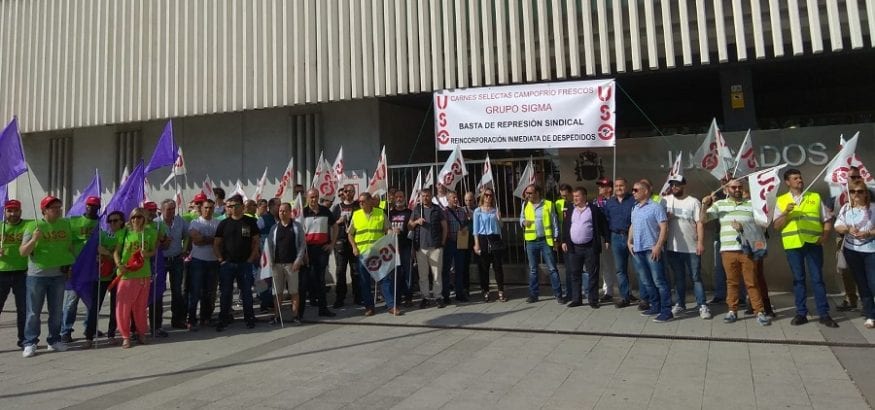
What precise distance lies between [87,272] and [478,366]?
5227 mm

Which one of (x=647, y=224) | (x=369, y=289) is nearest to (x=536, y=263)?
(x=647, y=224)

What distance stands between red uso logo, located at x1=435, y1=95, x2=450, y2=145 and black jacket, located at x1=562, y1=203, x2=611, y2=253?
278 centimetres

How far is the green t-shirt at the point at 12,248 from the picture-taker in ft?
21.6

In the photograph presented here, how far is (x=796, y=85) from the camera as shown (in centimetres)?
1234

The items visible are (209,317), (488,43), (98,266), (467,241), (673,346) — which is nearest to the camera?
(673,346)

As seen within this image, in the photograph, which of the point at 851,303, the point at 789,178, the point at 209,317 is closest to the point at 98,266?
the point at 209,317

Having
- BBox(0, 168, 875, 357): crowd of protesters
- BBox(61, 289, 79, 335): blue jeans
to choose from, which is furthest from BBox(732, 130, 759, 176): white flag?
BBox(61, 289, 79, 335): blue jeans

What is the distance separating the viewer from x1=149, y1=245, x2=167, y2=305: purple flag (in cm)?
744

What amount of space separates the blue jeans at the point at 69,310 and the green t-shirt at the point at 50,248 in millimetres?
494

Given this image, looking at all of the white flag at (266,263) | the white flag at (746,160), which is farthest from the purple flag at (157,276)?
the white flag at (746,160)

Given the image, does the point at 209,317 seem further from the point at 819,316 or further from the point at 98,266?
the point at 819,316

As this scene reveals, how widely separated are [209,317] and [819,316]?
8239 millimetres

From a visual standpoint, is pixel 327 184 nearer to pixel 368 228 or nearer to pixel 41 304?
pixel 368 228

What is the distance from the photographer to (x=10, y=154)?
6.80 m
